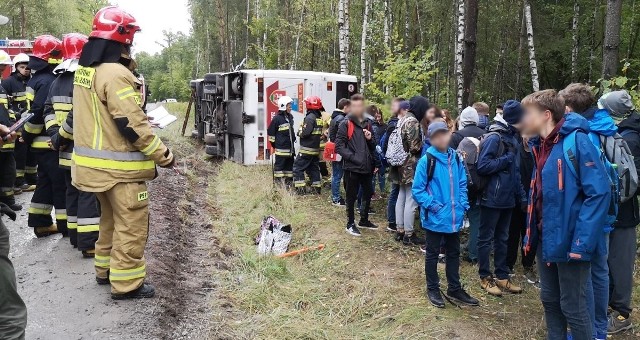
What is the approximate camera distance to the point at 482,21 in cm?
2492

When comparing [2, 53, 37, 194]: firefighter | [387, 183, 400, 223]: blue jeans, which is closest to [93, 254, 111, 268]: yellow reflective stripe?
[387, 183, 400, 223]: blue jeans

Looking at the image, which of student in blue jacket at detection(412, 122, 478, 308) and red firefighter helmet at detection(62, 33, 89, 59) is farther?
red firefighter helmet at detection(62, 33, 89, 59)

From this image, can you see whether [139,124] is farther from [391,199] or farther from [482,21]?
[482,21]

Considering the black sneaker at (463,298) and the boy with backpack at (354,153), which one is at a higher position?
the boy with backpack at (354,153)

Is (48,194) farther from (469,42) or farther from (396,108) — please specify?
(469,42)

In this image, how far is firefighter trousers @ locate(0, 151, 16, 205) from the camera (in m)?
6.54

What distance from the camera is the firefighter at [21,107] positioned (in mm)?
7785

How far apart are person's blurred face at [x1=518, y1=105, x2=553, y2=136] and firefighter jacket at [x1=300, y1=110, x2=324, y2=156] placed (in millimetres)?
5292

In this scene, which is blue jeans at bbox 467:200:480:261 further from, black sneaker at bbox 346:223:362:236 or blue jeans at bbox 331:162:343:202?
blue jeans at bbox 331:162:343:202

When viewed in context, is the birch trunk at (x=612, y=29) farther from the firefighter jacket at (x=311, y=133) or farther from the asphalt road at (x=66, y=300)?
the asphalt road at (x=66, y=300)

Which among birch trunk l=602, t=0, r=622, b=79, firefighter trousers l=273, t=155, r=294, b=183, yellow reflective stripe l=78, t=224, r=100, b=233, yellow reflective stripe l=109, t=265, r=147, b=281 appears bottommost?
yellow reflective stripe l=109, t=265, r=147, b=281

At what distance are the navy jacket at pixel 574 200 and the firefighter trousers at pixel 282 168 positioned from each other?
20.7 ft

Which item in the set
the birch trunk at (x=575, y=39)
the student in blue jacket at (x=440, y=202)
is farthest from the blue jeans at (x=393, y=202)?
the birch trunk at (x=575, y=39)

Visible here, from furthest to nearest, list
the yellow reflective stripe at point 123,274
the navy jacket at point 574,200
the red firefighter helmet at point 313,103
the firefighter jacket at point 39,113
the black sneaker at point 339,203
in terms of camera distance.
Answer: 1. the red firefighter helmet at point 313,103
2. the black sneaker at point 339,203
3. the firefighter jacket at point 39,113
4. the yellow reflective stripe at point 123,274
5. the navy jacket at point 574,200
